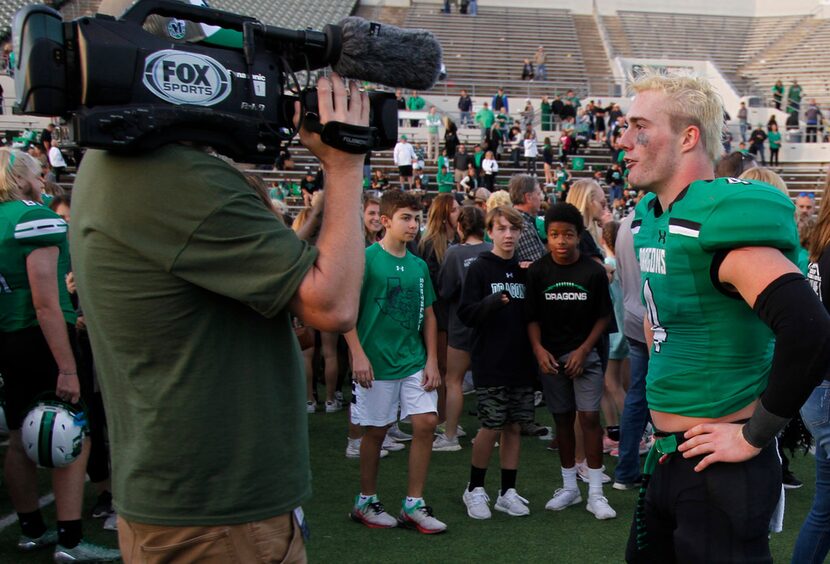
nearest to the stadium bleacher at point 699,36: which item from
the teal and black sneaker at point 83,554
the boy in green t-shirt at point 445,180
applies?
the boy in green t-shirt at point 445,180

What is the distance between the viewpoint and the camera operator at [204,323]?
5.70 ft

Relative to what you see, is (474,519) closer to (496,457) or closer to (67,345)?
(496,457)

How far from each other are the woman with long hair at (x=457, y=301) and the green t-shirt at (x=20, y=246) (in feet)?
9.16

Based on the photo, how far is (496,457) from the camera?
6.41m

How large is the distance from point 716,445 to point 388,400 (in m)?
2.83

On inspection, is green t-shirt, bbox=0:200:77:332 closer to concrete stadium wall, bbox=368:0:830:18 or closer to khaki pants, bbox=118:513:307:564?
khaki pants, bbox=118:513:307:564

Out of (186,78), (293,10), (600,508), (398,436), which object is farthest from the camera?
(293,10)

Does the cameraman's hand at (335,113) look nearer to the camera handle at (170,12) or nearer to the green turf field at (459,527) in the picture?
the camera handle at (170,12)

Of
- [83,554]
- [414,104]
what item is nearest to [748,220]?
[83,554]

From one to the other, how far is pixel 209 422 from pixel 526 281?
3.68m

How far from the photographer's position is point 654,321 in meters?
2.63

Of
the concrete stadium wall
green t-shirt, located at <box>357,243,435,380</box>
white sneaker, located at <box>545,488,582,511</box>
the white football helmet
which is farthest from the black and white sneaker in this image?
the concrete stadium wall

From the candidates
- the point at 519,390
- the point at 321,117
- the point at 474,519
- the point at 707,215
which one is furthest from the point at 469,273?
the point at 321,117

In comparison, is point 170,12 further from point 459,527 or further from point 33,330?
point 459,527
